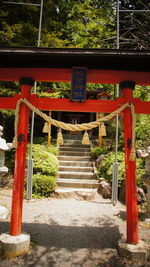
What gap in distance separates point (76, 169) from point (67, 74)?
635 centimetres

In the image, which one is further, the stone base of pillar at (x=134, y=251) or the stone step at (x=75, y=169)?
the stone step at (x=75, y=169)

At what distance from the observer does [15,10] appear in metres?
10.1


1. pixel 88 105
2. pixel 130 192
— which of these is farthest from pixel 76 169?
pixel 88 105

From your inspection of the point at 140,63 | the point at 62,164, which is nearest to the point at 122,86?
the point at 140,63

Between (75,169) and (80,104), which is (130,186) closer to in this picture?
(80,104)

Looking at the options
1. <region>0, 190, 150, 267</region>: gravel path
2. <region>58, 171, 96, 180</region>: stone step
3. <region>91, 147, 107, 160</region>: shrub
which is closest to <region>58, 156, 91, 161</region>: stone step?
<region>91, 147, 107, 160</region>: shrub

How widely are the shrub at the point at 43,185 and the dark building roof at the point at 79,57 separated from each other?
5179 mm

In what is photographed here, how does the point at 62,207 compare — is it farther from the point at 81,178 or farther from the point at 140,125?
the point at 140,125

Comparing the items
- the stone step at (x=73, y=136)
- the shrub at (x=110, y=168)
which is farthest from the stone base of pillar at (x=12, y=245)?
the stone step at (x=73, y=136)

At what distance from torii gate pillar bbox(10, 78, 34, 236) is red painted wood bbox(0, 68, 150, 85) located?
0.17 meters

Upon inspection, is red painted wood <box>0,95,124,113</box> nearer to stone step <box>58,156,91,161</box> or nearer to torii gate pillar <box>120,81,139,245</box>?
torii gate pillar <box>120,81,139,245</box>

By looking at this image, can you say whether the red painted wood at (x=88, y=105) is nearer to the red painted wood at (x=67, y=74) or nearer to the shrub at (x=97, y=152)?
the red painted wood at (x=67, y=74)

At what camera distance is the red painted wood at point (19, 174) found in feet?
11.7

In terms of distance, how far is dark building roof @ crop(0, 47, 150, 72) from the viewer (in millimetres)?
3135
